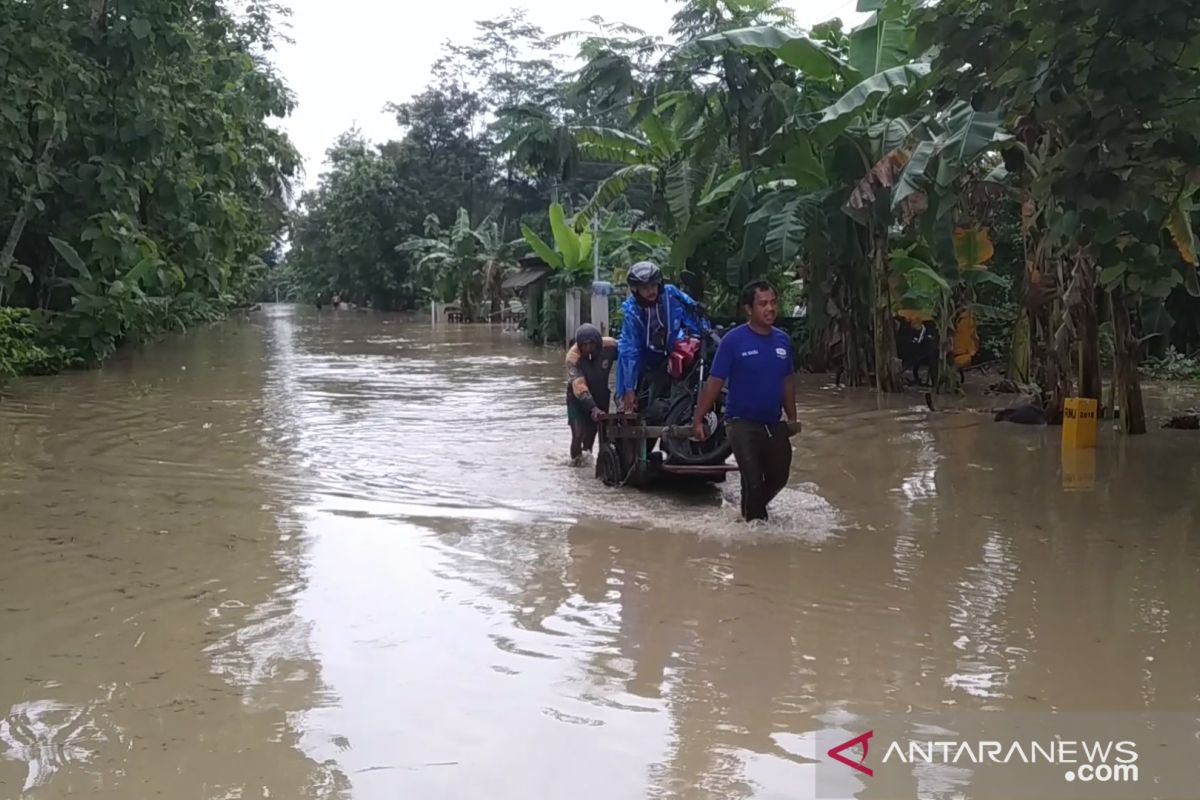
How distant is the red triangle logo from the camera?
3.81 metres

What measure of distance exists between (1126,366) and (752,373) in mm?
5997

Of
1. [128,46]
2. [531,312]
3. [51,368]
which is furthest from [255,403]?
[531,312]

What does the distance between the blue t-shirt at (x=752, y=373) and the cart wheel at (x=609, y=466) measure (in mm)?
1863

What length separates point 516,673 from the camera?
4.71 metres

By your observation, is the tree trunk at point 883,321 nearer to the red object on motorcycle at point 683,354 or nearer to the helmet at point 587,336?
the helmet at point 587,336

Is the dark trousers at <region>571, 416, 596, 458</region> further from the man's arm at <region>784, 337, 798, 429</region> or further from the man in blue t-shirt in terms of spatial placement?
the man's arm at <region>784, 337, 798, 429</region>

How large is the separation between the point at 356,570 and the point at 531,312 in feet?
80.8

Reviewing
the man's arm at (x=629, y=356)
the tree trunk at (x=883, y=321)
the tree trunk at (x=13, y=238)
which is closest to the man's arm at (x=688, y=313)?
the man's arm at (x=629, y=356)

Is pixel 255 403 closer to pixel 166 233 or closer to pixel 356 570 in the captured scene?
pixel 166 233

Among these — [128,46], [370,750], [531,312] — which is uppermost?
[128,46]

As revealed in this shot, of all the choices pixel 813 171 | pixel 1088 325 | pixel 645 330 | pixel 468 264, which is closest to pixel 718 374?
pixel 645 330

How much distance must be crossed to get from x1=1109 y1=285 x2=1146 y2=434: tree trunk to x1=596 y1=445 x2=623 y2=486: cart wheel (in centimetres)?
521

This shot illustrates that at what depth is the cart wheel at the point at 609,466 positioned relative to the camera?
8.50m

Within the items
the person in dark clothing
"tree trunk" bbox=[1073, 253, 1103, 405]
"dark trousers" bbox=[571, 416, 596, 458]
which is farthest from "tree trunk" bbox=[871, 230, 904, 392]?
the person in dark clothing
